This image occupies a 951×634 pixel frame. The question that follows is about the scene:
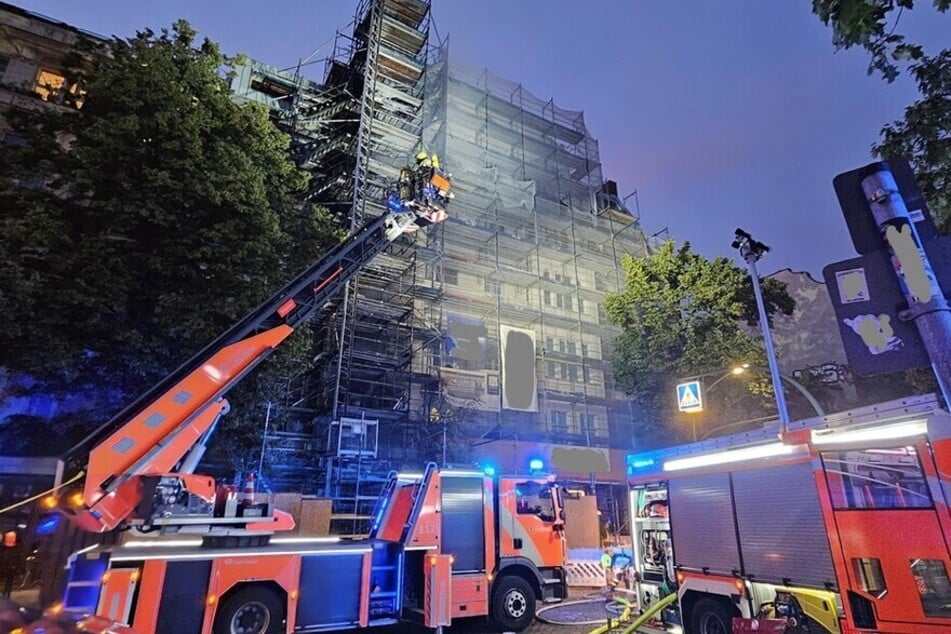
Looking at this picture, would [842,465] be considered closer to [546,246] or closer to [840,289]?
[840,289]

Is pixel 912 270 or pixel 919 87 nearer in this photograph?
pixel 912 270

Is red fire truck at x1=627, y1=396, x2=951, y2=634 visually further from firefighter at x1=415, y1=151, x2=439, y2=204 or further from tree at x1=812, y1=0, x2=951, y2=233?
firefighter at x1=415, y1=151, x2=439, y2=204

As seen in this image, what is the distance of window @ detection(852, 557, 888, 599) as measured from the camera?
5.12 m

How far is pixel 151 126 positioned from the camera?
11062 mm

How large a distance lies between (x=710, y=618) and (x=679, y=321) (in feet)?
48.8

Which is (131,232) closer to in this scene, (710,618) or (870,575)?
(710,618)

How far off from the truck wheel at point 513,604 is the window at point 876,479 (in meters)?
6.16

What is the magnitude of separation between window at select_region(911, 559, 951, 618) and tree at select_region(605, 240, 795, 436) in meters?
14.4

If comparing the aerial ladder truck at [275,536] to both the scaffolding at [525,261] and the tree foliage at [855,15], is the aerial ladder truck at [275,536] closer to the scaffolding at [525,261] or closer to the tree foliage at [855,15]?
the tree foliage at [855,15]

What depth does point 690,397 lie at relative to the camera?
14.3 metres

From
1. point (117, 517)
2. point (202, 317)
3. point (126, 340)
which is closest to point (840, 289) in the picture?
point (117, 517)

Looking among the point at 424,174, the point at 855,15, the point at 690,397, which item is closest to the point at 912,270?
the point at 855,15

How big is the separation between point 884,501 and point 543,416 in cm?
2224

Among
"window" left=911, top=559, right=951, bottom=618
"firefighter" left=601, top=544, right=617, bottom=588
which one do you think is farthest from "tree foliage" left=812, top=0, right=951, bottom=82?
"firefighter" left=601, top=544, right=617, bottom=588
